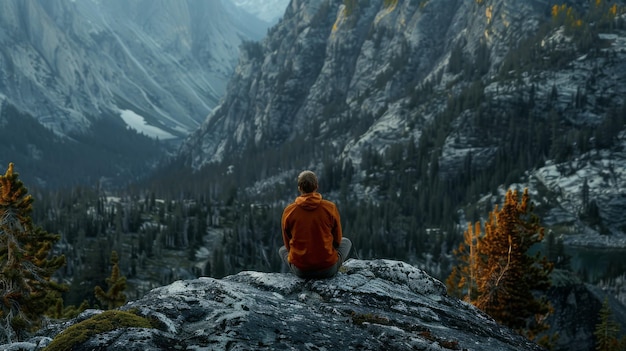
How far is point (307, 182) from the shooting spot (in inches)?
555

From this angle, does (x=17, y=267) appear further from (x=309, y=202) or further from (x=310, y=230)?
(x=309, y=202)

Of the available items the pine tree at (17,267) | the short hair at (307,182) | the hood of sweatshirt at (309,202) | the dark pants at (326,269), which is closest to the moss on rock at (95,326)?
the hood of sweatshirt at (309,202)

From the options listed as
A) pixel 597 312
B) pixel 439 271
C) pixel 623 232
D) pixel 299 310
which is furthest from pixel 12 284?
pixel 623 232

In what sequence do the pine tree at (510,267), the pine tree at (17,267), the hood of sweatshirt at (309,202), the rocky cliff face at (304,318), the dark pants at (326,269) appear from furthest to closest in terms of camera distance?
the pine tree at (510,267)
the pine tree at (17,267)
the dark pants at (326,269)
the hood of sweatshirt at (309,202)
the rocky cliff face at (304,318)

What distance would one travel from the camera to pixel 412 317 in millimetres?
13555

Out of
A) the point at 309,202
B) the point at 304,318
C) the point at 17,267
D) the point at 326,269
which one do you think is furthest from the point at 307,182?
the point at 17,267

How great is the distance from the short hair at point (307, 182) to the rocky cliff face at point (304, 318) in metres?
2.58

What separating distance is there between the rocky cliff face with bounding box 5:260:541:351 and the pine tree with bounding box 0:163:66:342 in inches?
736

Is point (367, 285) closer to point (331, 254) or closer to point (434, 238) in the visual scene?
point (331, 254)

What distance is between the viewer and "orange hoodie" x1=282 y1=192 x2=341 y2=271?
14.1 metres

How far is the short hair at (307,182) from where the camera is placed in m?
14.1

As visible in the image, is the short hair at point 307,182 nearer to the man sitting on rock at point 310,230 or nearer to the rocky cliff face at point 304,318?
the man sitting on rock at point 310,230

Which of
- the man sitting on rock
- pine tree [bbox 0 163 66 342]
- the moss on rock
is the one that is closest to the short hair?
the man sitting on rock

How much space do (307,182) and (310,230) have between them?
50.2 inches
